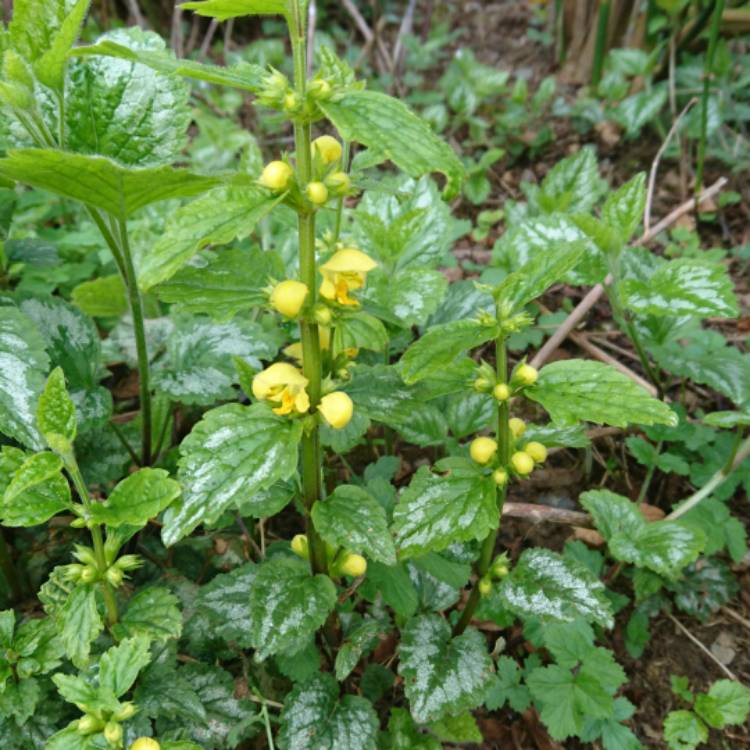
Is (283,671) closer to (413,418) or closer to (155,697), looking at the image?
(155,697)

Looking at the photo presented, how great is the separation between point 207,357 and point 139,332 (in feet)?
0.57

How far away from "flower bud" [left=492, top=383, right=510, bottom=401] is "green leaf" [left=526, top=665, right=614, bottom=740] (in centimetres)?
78

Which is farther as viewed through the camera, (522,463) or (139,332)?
(139,332)

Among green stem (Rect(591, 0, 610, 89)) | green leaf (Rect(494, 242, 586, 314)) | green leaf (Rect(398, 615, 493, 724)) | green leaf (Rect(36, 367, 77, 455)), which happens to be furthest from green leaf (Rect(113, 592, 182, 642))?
green stem (Rect(591, 0, 610, 89))

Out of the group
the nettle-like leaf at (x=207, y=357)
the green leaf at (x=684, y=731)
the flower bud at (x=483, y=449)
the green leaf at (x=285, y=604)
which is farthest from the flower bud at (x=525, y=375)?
the green leaf at (x=684, y=731)

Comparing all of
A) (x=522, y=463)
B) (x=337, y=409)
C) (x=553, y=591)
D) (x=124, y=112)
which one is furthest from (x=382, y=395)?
(x=124, y=112)

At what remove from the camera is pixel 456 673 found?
1.33m

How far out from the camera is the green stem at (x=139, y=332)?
136 cm

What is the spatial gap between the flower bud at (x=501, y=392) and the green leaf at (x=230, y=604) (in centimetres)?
63

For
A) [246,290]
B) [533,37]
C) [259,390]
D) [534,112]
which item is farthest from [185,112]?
[533,37]

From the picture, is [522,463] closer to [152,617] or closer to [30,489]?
[152,617]

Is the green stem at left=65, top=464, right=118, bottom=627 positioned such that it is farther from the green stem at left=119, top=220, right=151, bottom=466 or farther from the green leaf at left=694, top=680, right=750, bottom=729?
the green leaf at left=694, top=680, right=750, bottom=729

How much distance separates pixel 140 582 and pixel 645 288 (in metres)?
1.42

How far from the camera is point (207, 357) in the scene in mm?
1572
